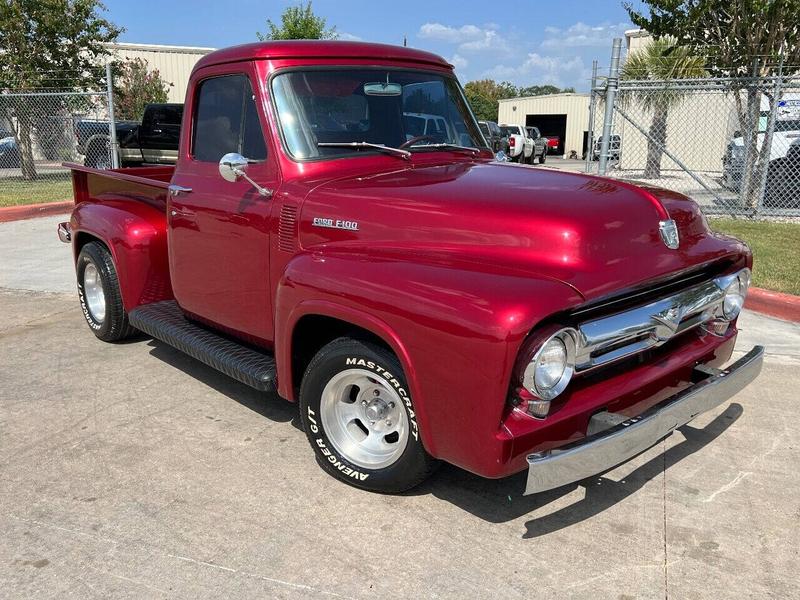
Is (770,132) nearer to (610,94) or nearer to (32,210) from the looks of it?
(610,94)

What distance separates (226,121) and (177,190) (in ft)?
1.87

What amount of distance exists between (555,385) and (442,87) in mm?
2363

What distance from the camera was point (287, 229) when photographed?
11.4 feet

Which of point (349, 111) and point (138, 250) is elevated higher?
point (349, 111)

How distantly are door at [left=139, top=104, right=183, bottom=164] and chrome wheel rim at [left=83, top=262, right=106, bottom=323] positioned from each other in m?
6.32

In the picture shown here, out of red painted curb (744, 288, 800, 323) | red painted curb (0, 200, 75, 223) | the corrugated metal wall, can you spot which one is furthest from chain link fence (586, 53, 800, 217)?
the corrugated metal wall

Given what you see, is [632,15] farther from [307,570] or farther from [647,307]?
[307,570]

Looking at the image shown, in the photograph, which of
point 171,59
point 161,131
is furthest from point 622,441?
point 171,59

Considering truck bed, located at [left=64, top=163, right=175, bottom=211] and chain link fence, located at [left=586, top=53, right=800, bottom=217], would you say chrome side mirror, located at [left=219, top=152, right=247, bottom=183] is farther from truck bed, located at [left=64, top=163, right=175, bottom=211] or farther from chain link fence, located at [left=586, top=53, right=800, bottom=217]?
chain link fence, located at [left=586, top=53, right=800, bottom=217]

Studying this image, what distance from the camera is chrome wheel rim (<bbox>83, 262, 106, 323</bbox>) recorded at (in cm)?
550

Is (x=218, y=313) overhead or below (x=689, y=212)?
below

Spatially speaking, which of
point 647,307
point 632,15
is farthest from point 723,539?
point 632,15

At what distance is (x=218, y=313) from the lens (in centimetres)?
409

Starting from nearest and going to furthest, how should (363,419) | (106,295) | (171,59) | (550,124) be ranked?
(363,419)
(106,295)
(171,59)
(550,124)
